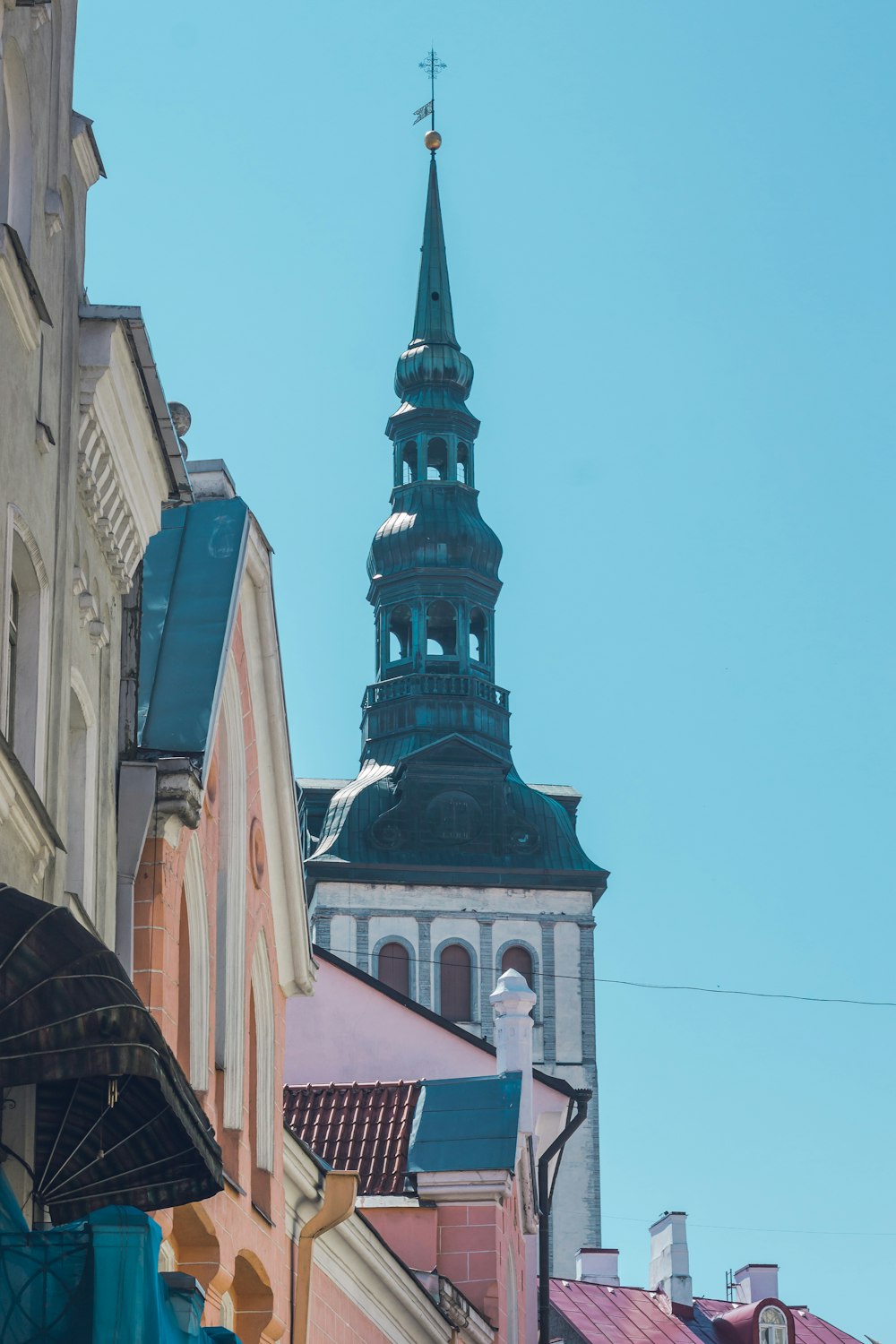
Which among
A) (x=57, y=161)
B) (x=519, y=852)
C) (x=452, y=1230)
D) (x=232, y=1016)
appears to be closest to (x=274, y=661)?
(x=232, y=1016)

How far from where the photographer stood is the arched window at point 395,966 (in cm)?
8169

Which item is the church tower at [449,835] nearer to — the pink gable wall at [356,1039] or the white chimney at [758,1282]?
the white chimney at [758,1282]

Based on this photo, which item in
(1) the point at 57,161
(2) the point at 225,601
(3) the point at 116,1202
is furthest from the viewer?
(2) the point at 225,601

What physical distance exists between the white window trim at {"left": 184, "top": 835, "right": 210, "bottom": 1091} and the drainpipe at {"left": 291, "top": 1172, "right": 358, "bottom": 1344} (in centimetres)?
308

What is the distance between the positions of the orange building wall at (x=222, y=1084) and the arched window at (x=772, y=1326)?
134 feet

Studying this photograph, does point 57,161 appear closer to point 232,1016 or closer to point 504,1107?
point 232,1016

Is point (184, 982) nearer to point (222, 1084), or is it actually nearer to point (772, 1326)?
point (222, 1084)

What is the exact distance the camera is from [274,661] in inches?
588

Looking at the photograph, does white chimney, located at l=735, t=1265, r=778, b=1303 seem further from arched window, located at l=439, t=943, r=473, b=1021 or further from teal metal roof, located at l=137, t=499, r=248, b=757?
teal metal roof, located at l=137, t=499, r=248, b=757

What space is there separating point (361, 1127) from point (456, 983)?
59.5 metres

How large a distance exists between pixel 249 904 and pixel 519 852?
69.6 metres

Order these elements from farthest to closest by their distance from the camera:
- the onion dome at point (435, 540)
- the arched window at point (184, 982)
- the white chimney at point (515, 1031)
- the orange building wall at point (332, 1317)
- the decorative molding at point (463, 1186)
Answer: the onion dome at point (435, 540), the white chimney at point (515, 1031), the decorative molding at point (463, 1186), the orange building wall at point (332, 1317), the arched window at point (184, 982)

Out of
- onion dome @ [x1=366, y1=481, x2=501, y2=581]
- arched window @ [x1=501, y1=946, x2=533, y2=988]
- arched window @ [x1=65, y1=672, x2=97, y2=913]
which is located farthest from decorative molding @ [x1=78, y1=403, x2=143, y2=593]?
onion dome @ [x1=366, y1=481, x2=501, y2=581]

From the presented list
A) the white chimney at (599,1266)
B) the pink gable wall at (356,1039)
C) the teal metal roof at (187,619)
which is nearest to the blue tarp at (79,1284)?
the teal metal roof at (187,619)
